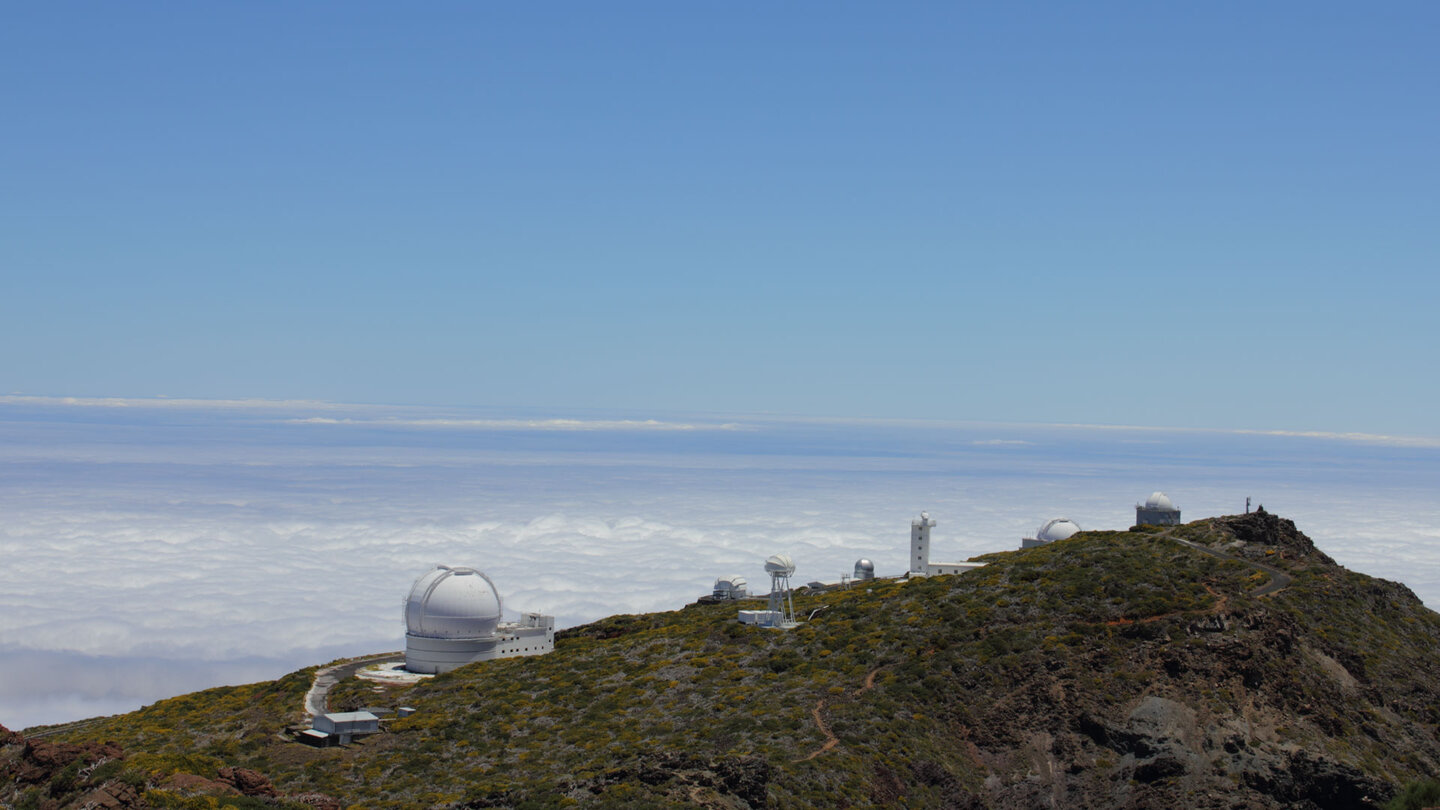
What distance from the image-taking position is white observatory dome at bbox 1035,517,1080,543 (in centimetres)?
6831

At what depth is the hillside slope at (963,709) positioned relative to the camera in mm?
35344

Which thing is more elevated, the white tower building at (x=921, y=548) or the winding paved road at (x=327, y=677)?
the white tower building at (x=921, y=548)

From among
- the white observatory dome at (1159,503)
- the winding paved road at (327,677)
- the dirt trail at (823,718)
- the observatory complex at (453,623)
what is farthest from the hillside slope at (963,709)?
the white observatory dome at (1159,503)

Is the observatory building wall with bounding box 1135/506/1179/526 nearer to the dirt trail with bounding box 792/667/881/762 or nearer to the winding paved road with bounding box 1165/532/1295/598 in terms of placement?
the winding paved road with bounding box 1165/532/1295/598

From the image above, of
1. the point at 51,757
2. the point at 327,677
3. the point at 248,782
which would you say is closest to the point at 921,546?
the point at 327,677

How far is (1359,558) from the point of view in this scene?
137 metres

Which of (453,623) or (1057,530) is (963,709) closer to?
(453,623)

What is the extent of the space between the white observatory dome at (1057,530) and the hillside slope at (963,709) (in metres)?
14.1

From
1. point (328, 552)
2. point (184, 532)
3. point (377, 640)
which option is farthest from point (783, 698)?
point (184, 532)

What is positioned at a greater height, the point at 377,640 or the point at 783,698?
the point at 783,698

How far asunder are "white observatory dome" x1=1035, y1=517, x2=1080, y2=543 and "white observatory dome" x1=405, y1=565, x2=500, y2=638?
34326 mm

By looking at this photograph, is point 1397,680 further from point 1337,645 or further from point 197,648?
point 197,648

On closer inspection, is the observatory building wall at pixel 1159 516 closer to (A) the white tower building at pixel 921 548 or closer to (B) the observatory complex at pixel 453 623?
(A) the white tower building at pixel 921 548

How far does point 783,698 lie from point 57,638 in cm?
8685
